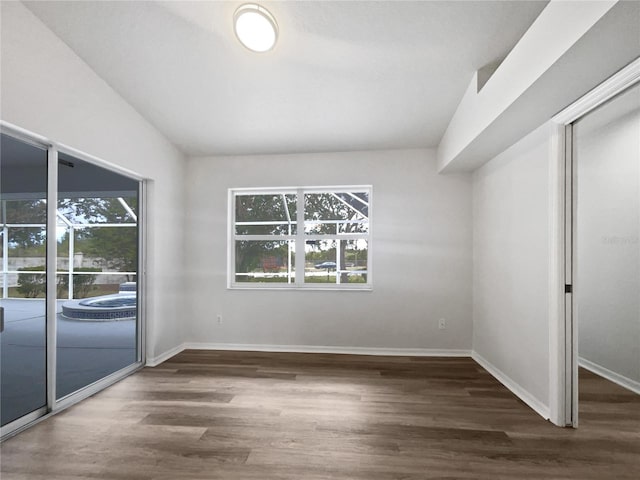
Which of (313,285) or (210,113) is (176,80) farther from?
(313,285)

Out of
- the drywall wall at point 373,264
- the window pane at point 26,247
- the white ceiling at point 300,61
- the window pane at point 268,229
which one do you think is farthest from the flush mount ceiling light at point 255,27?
the window pane at point 268,229

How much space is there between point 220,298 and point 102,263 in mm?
1455

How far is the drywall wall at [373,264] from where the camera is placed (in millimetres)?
3861

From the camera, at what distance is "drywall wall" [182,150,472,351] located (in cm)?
386

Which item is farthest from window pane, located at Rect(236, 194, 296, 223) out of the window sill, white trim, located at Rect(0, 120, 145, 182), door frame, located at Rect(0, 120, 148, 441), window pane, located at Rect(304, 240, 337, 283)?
door frame, located at Rect(0, 120, 148, 441)

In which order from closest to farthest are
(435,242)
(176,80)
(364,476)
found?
(364,476) < (176,80) < (435,242)

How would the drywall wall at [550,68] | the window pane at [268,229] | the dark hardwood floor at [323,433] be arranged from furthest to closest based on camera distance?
the window pane at [268,229] < the dark hardwood floor at [323,433] < the drywall wall at [550,68]

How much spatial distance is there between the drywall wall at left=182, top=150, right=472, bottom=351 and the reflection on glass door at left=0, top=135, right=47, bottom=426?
1.86 metres

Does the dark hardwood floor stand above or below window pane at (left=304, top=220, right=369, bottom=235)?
below

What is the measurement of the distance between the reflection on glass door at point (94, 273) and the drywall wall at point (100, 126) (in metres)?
0.19

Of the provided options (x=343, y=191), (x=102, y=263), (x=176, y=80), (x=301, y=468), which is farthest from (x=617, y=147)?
(x=102, y=263)

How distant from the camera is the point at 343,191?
4137mm

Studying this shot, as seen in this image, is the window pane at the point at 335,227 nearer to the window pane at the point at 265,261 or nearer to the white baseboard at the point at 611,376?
the window pane at the point at 265,261

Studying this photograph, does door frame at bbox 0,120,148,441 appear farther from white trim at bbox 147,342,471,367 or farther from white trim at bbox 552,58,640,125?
white trim at bbox 552,58,640,125
